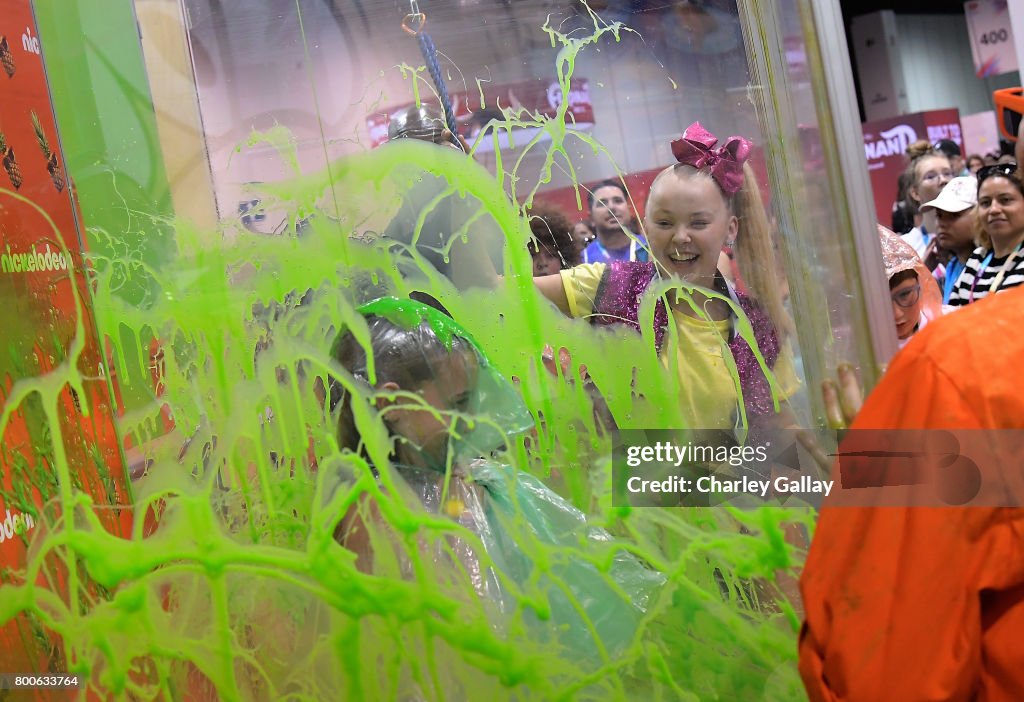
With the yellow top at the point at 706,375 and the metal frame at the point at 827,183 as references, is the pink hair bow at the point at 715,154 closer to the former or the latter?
the metal frame at the point at 827,183

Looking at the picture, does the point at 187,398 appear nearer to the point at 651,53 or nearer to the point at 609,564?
the point at 609,564

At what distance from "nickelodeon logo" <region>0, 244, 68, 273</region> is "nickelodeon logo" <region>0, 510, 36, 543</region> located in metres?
0.33

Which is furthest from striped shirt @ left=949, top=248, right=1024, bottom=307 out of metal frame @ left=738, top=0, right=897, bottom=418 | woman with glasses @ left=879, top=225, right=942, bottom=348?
metal frame @ left=738, top=0, right=897, bottom=418

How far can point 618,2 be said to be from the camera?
1.30 meters

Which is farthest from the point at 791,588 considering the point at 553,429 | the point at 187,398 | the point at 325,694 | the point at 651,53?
the point at 187,398

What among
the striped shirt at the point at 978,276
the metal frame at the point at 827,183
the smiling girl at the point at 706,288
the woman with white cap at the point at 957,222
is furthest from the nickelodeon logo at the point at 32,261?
the woman with white cap at the point at 957,222

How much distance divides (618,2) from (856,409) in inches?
25.6

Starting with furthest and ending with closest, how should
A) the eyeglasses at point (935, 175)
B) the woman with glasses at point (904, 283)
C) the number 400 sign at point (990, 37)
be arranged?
the number 400 sign at point (990, 37) < the eyeglasses at point (935, 175) < the woman with glasses at point (904, 283)

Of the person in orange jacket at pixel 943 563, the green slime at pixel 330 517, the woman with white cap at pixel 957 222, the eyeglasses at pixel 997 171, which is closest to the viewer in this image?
the person in orange jacket at pixel 943 563

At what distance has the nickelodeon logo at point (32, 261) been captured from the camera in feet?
4.14

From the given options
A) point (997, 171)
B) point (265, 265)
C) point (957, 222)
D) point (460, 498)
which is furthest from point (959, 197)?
point (265, 265)

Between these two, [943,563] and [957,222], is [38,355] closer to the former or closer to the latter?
[943,563]

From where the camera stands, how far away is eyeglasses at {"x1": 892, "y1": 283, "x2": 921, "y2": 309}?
218 cm

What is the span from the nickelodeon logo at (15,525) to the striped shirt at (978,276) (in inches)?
94.7
